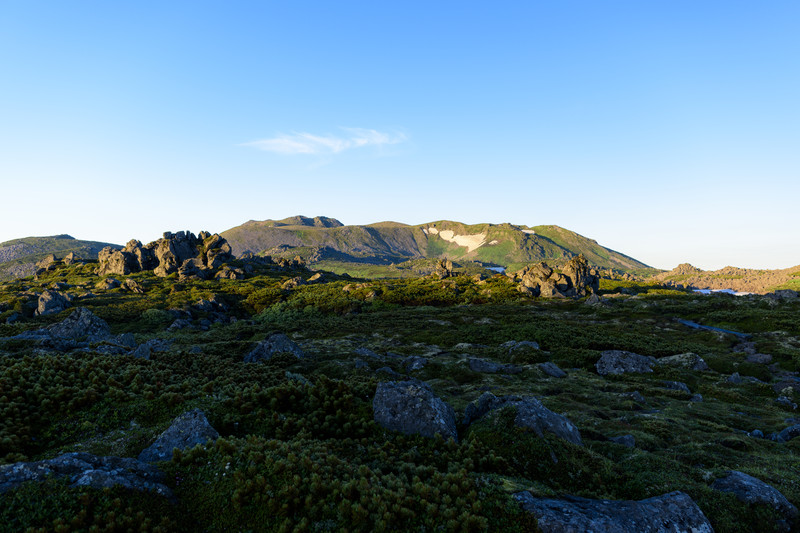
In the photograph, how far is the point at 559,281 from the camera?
452ft

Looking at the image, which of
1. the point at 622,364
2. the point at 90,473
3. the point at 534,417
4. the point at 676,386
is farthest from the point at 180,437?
the point at 622,364

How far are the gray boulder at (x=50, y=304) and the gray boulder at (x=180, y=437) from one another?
104757 millimetres

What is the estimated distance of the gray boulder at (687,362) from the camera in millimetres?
47031

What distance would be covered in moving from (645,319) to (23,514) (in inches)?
4241

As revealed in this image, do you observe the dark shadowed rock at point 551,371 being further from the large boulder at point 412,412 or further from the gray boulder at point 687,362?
the large boulder at point 412,412

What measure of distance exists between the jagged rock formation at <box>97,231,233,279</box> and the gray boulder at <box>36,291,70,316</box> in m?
52.5

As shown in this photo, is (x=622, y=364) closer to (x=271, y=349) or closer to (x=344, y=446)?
(x=344, y=446)

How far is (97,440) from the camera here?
14906 mm

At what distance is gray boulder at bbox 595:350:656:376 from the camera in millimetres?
44062

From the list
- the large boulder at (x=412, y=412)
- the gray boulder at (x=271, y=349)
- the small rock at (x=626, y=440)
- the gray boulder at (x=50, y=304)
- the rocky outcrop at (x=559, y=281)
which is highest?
the rocky outcrop at (x=559, y=281)

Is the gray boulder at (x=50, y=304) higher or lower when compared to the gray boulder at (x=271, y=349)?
lower

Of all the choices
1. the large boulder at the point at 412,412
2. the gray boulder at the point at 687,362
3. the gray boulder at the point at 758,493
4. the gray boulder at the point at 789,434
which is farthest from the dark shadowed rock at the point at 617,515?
the gray boulder at the point at 687,362

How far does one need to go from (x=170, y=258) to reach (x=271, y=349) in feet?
471

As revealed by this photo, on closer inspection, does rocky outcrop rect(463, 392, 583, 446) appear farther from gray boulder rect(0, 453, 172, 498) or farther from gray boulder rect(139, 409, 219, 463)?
gray boulder rect(0, 453, 172, 498)
